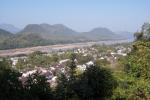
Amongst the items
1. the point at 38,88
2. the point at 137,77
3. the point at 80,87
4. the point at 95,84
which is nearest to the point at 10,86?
the point at 38,88

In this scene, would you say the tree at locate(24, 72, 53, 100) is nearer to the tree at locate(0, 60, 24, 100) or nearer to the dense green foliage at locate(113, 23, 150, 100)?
the tree at locate(0, 60, 24, 100)

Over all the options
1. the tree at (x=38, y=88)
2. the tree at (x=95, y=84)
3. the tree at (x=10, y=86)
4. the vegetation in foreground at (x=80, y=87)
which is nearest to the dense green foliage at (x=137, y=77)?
the vegetation in foreground at (x=80, y=87)

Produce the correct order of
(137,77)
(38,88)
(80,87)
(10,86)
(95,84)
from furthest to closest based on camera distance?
1. (137,77)
2. (95,84)
3. (80,87)
4. (38,88)
5. (10,86)

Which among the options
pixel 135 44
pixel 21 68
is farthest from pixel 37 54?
pixel 135 44

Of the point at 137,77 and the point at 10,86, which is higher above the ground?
the point at 10,86

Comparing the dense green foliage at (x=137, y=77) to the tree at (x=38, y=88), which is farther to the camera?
the dense green foliage at (x=137, y=77)

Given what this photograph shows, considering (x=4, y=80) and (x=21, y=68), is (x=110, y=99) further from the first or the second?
(x=21, y=68)

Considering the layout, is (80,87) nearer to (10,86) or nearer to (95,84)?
(95,84)

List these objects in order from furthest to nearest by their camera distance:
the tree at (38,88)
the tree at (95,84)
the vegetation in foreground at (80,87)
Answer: the tree at (95,84)
the tree at (38,88)
the vegetation in foreground at (80,87)

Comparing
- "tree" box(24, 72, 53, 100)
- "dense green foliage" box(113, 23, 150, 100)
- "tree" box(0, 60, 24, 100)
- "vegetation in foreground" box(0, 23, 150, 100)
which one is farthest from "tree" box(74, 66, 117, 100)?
"tree" box(0, 60, 24, 100)

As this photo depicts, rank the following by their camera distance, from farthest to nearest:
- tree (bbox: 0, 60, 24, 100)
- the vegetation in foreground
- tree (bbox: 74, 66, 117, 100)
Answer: tree (bbox: 74, 66, 117, 100) → the vegetation in foreground → tree (bbox: 0, 60, 24, 100)

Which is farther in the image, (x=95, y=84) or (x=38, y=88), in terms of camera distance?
(x=95, y=84)

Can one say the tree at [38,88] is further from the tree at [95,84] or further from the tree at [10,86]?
the tree at [95,84]
